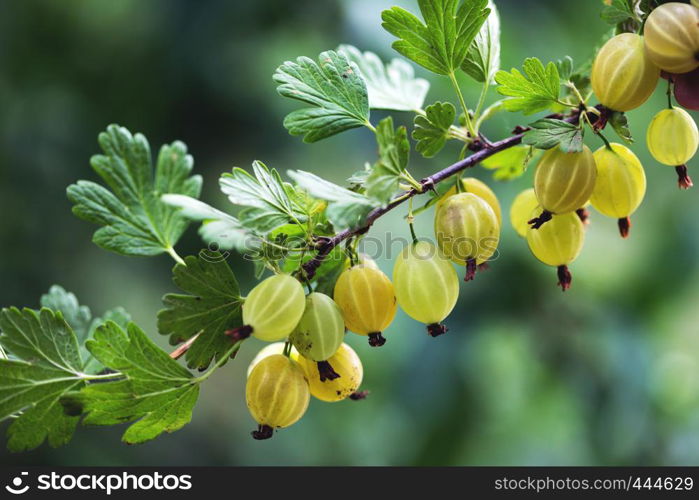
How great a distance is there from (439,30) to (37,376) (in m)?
0.54

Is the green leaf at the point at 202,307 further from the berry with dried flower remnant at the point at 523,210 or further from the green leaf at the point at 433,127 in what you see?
the berry with dried flower remnant at the point at 523,210

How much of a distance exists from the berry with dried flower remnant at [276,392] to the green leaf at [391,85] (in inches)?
14.1

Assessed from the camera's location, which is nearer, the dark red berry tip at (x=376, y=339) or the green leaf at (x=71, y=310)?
the dark red berry tip at (x=376, y=339)

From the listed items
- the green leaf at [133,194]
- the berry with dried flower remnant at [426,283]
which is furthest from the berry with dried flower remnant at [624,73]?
the green leaf at [133,194]

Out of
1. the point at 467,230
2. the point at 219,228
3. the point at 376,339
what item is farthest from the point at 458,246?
the point at 219,228

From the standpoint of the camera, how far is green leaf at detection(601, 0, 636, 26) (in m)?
0.64

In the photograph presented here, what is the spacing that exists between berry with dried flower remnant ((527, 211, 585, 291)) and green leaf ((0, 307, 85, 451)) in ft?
1.64

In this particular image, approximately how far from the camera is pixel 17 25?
2117mm

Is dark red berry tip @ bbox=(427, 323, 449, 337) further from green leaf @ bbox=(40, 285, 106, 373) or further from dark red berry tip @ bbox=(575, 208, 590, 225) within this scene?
green leaf @ bbox=(40, 285, 106, 373)

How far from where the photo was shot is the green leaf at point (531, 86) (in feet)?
2.03

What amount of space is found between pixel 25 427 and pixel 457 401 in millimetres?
1342

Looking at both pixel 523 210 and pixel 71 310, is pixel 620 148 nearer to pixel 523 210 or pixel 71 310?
pixel 523 210

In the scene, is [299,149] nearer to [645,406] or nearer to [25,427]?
[645,406]

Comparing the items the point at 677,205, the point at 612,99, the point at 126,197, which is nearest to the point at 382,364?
the point at 677,205
